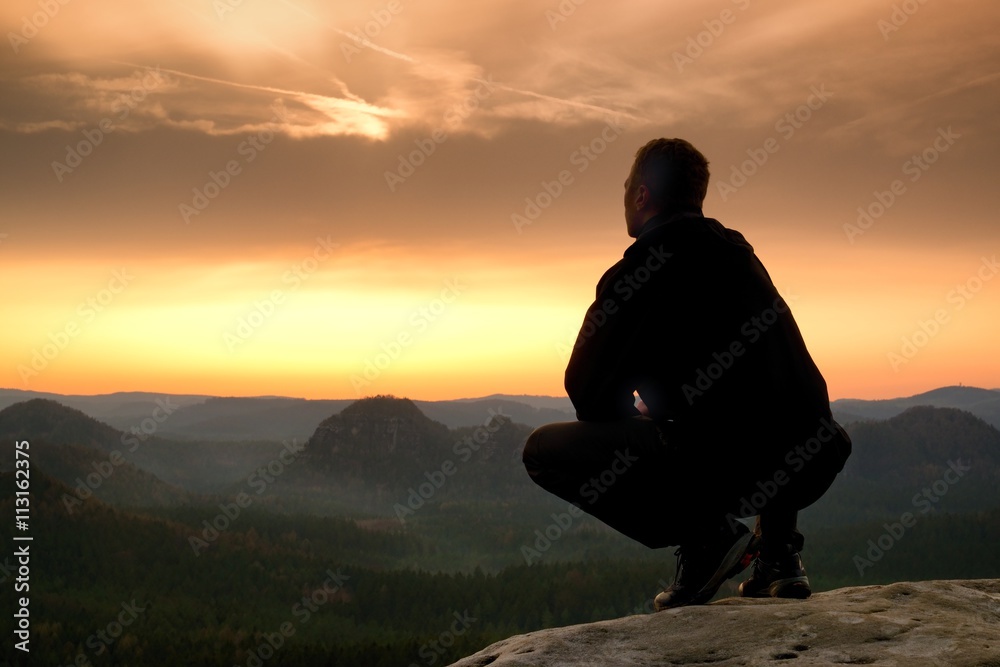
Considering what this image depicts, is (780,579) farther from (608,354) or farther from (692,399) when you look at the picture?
(608,354)

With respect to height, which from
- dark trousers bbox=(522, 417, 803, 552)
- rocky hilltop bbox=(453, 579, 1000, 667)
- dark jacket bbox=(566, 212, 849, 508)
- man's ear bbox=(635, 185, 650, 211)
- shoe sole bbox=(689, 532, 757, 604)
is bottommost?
rocky hilltop bbox=(453, 579, 1000, 667)

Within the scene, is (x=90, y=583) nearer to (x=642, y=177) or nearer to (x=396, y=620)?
(x=396, y=620)

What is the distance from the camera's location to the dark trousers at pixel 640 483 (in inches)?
239

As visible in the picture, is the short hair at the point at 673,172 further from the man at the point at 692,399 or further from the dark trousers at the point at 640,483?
the dark trousers at the point at 640,483

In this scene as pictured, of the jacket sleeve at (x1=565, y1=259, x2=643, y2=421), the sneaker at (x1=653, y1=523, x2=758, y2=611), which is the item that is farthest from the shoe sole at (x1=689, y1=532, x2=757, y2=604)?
the jacket sleeve at (x1=565, y1=259, x2=643, y2=421)

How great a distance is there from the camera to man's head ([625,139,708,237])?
610 cm

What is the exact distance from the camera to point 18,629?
99.9 feet

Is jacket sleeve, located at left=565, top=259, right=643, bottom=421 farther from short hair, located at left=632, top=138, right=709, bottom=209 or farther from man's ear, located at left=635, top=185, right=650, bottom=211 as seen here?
short hair, located at left=632, top=138, right=709, bottom=209

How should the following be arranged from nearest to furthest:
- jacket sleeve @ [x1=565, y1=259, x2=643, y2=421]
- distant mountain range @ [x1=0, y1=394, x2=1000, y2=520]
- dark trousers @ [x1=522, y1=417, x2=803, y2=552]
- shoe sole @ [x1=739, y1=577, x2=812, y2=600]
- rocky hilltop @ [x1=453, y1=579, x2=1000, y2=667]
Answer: rocky hilltop @ [x1=453, y1=579, x2=1000, y2=667]
jacket sleeve @ [x1=565, y1=259, x2=643, y2=421]
dark trousers @ [x1=522, y1=417, x2=803, y2=552]
shoe sole @ [x1=739, y1=577, x2=812, y2=600]
distant mountain range @ [x1=0, y1=394, x2=1000, y2=520]

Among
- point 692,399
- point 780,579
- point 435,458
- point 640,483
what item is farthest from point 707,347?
point 435,458

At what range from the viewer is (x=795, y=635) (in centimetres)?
526

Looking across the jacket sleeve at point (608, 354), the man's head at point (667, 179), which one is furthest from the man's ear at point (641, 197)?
the jacket sleeve at point (608, 354)

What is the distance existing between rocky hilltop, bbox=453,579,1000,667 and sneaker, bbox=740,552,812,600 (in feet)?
0.56

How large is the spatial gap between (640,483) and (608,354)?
3.61 feet
